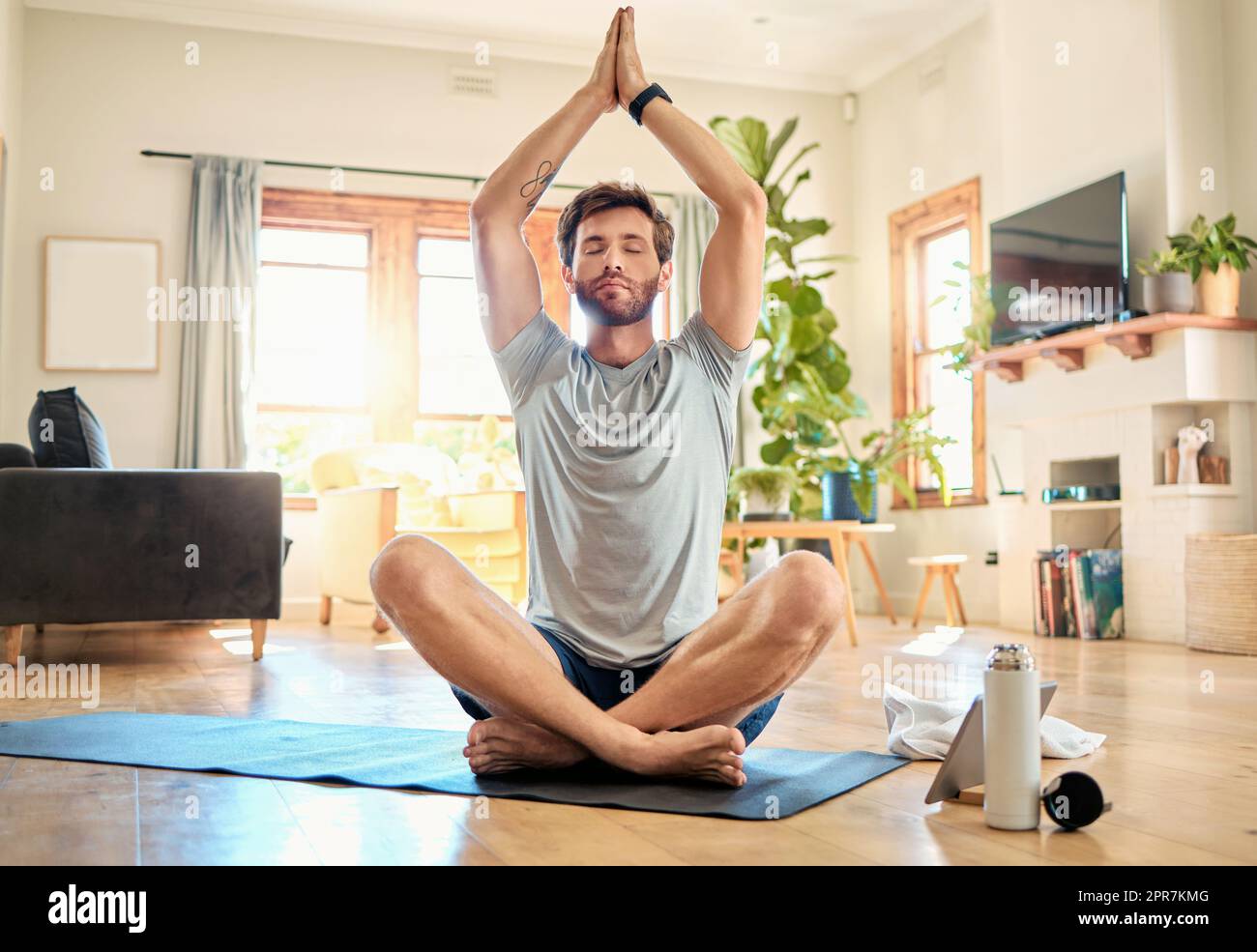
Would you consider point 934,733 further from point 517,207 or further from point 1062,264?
point 1062,264

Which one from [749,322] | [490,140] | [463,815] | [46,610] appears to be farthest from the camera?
[490,140]

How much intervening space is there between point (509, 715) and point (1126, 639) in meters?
3.80

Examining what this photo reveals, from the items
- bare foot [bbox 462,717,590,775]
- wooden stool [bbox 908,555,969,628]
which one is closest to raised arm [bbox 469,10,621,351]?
bare foot [bbox 462,717,590,775]

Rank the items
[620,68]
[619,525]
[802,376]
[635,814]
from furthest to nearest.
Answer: [802,376] → [620,68] → [619,525] → [635,814]

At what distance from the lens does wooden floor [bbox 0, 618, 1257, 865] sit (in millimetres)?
1379

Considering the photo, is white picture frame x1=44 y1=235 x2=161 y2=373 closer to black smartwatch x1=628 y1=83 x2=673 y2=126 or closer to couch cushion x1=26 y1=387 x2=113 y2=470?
couch cushion x1=26 y1=387 x2=113 y2=470

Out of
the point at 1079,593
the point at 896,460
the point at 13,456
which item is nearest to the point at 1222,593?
the point at 1079,593

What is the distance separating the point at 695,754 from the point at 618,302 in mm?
732

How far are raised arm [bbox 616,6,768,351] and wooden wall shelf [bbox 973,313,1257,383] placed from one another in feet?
10.6

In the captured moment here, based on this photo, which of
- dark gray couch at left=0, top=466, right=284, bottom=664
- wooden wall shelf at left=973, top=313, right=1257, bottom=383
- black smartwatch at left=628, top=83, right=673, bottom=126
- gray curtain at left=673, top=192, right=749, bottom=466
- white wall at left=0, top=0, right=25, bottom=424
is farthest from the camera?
gray curtain at left=673, top=192, right=749, bottom=466

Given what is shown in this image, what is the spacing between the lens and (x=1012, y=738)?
147cm

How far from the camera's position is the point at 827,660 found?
4117mm
